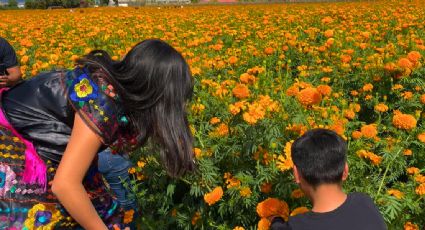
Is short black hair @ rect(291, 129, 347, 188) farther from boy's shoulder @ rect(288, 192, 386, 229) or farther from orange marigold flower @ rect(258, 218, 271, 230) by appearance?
orange marigold flower @ rect(258, 218, 271, 230)

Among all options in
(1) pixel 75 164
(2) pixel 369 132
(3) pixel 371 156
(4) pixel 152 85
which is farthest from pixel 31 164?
(2) pixel 369 132

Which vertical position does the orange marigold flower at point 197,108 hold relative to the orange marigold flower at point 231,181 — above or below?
above

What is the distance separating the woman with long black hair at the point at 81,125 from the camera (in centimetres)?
118

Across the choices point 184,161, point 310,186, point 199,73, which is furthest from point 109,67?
point 199,73

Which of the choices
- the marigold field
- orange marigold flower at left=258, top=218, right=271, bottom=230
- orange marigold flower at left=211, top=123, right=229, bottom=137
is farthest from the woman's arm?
orange marigold flower at left=211, top=123, right=229, bottom=137

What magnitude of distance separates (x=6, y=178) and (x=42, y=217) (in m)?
0.18

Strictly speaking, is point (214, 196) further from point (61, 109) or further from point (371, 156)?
point (61, 109)

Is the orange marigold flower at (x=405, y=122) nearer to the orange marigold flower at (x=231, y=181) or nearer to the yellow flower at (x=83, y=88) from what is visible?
the orange marigold flower at (x=231, y=181)

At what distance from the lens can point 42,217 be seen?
4.62 feet

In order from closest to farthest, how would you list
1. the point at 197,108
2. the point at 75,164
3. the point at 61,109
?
1. the point at 75,164
2. the point at 61,109
3. the point at 197,108

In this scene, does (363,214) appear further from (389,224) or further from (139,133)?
(139,133)

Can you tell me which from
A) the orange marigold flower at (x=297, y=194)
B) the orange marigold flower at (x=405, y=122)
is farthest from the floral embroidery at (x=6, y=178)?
the orange marigold flower at (x=405, y=122)

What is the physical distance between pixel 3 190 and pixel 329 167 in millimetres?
1047

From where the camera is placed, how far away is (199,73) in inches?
134
